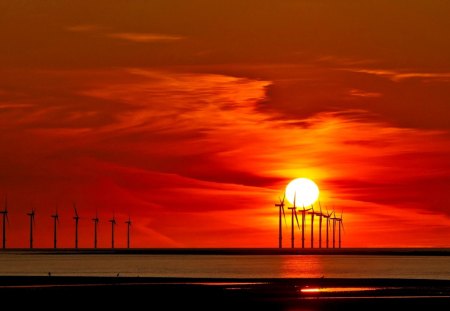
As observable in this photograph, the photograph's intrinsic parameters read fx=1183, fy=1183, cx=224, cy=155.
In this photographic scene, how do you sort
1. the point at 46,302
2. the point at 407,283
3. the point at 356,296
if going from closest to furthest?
the point at 46,302, the point at 356,296, the point at 407,283

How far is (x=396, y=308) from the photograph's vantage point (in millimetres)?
72938

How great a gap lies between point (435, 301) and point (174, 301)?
1746cm

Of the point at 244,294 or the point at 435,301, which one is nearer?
the point at 435,301

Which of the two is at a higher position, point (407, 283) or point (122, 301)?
point (407, 283)

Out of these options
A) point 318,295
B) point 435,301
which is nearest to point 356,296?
point 318,295

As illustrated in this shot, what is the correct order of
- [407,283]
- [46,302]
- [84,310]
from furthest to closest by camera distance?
1. [407,283]
2. [46,302]
3. [84,310]

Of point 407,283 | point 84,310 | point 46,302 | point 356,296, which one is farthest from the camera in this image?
point 407,283

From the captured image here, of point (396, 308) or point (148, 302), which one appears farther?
point (148, 302)

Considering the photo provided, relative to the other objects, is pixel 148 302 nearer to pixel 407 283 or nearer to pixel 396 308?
pixel 396 308

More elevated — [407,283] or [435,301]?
[407,283]

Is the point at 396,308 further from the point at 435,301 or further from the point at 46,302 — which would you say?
the point at 46,302

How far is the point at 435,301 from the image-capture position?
7862 cm

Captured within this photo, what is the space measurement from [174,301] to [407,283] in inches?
1569

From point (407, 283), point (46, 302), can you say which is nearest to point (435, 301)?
point (46, 302)
